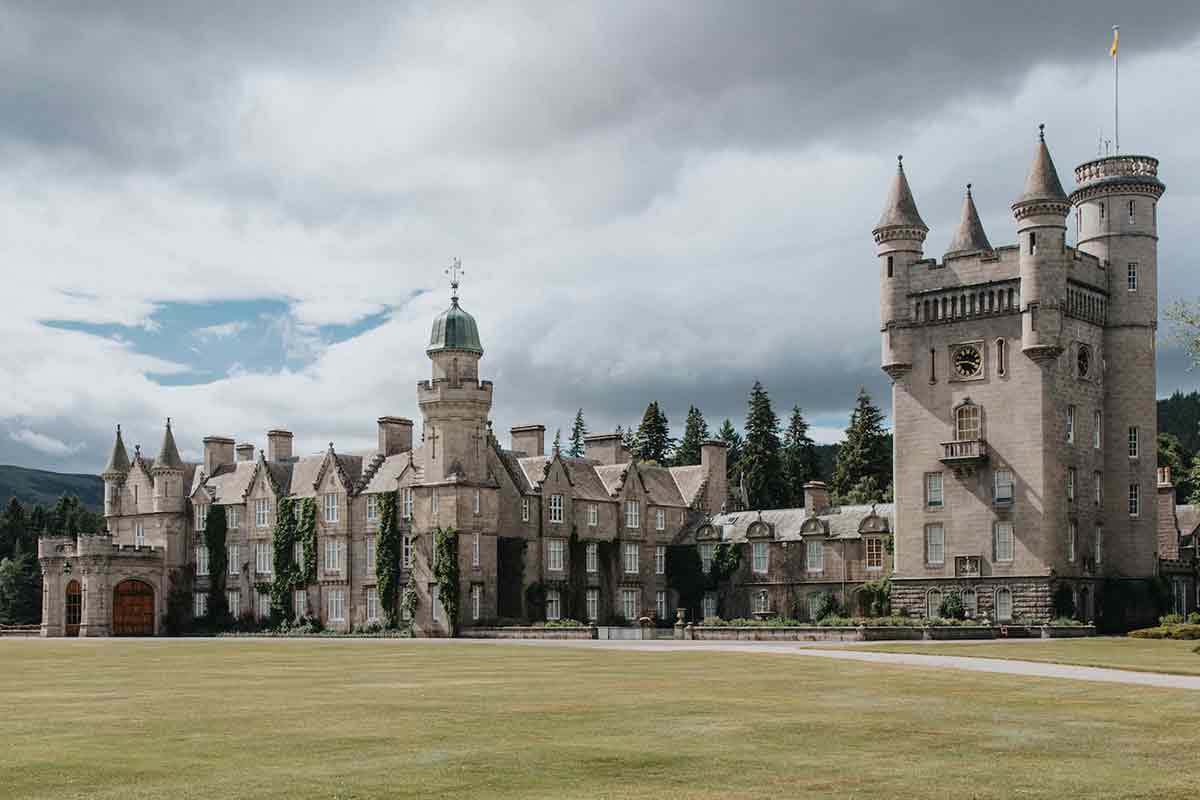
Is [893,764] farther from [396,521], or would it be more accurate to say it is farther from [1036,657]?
[396,521]

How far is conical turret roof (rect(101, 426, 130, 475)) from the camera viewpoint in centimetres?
9938

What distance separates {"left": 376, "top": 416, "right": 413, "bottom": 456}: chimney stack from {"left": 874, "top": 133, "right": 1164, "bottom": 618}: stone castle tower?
2912 centimetres

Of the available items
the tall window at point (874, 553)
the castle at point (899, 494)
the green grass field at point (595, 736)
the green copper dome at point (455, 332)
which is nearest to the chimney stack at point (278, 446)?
the castle at point (899, 494)

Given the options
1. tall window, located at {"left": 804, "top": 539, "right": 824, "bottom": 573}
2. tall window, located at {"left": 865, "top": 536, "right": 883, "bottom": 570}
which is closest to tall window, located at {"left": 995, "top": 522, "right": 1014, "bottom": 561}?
tall window, located at {"left": 865, "top": 536, "right": 883, "bottom": 570}

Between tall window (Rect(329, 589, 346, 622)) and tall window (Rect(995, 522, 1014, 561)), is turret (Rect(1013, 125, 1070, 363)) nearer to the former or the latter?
tall window (Rect(995, 522, 1014, 561))

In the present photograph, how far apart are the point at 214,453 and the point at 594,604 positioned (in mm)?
28698

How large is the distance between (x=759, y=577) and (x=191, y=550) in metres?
36.7

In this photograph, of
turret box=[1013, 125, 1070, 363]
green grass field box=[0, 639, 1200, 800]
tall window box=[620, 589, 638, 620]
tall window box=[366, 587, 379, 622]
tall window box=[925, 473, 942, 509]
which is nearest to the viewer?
green grass field box=[0, 639, 1200, 800]

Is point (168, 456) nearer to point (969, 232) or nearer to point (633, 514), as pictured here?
point (633, 514)

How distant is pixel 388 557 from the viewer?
82.1 meters

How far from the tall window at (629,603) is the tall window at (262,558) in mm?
21678

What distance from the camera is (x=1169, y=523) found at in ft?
308

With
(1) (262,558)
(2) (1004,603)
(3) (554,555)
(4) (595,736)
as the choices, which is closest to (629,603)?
(3) (554,555)

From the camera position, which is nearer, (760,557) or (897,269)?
(897,269)
